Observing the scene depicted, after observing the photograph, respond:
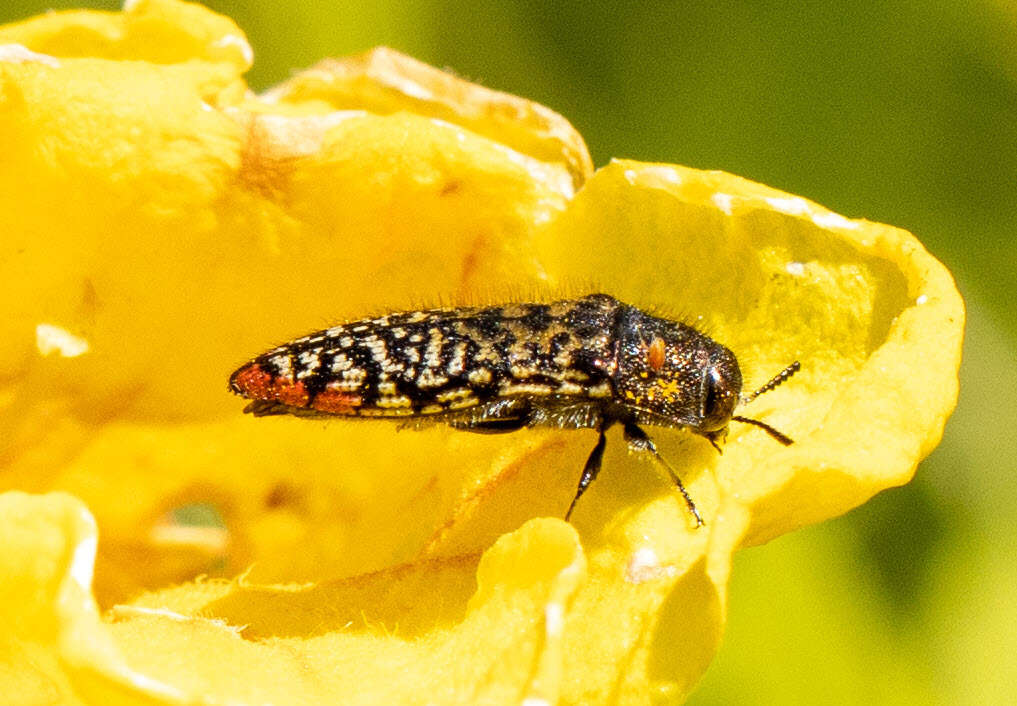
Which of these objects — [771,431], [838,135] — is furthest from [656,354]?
[838,135]

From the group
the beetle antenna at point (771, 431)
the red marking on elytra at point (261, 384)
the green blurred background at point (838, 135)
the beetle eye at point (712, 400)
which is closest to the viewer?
the beetle antenna at point (771, 431)

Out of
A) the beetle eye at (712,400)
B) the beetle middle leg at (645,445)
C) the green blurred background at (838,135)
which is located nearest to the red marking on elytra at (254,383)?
the beetle middle leg at (645,445)

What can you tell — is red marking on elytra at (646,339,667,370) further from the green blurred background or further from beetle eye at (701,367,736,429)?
the green blurred background

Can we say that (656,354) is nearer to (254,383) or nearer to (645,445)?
(645,445)

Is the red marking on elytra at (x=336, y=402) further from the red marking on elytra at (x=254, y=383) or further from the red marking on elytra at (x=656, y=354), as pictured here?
the red marking on elytra at (x=656, y=354)

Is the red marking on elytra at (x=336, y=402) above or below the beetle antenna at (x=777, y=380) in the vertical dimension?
below

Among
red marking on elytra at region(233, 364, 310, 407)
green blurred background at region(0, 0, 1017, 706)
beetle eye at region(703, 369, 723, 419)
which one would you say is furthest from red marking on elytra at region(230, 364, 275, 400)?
green blurred background at region(0, 0, 1017, 706)
